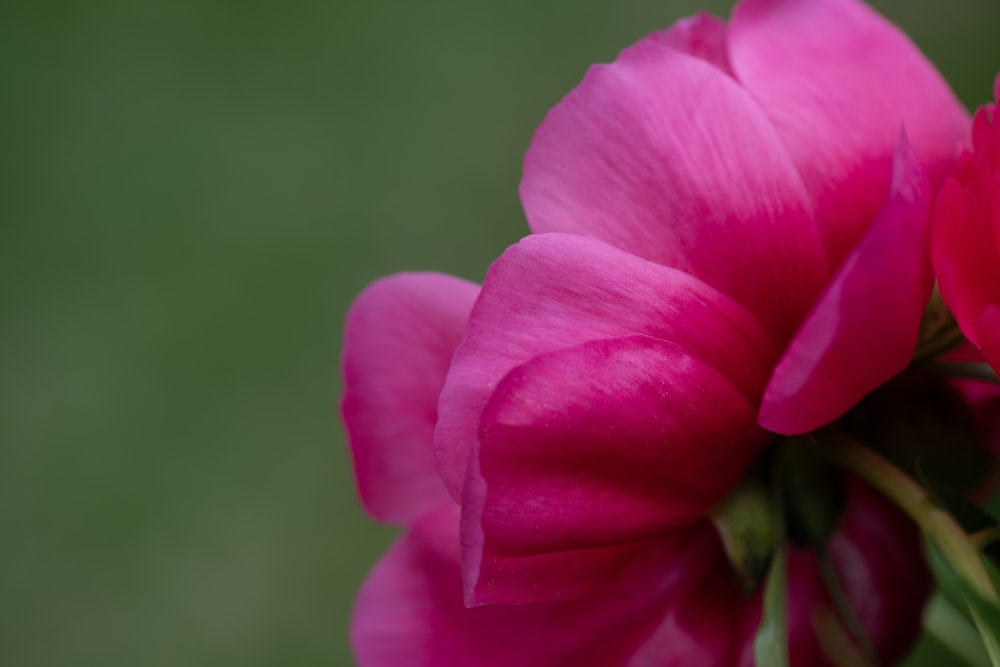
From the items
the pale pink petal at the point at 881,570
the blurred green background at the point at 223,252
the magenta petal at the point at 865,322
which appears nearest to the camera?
the magenta petal at the point at 865,322

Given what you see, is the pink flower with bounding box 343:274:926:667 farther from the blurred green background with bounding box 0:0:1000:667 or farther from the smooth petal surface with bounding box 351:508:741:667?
the blurred green background with bounding box 0:0:1000:667

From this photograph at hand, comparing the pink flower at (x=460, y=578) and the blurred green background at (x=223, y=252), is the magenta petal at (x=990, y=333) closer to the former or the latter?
the pink flower at (x=460, y=578)

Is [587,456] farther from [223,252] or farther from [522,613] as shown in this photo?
[223,252]

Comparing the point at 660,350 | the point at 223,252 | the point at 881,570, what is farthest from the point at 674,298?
the point at 223,252

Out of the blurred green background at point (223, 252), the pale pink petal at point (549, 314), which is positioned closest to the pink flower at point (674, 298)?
the pale pink petal at point (549, 314)

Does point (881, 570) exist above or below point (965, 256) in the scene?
below

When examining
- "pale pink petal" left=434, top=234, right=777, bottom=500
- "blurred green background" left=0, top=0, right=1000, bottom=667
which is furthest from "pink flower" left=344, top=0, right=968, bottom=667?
"blurred green background" left=0, top=0, right=1000, bottom=667

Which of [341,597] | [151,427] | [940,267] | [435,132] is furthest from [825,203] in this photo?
[435,132]
